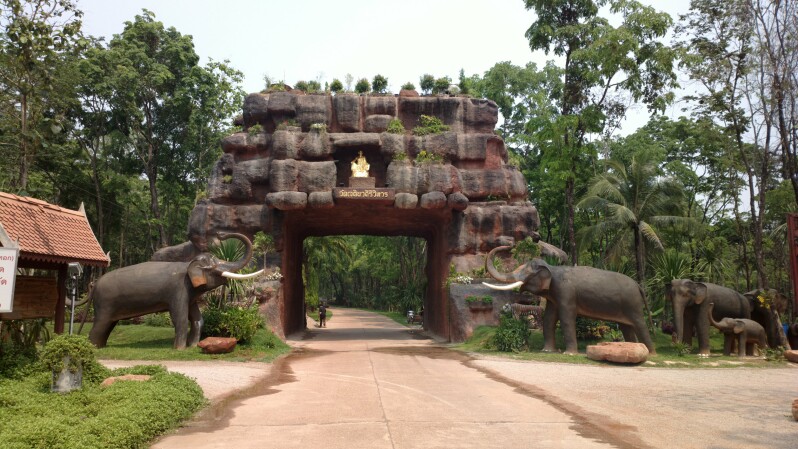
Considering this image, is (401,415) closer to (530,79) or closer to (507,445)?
(507,445)

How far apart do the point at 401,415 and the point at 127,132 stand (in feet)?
95.4

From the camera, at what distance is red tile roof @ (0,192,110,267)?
9.96m

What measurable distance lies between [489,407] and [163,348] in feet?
33.5

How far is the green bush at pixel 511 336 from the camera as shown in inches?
666

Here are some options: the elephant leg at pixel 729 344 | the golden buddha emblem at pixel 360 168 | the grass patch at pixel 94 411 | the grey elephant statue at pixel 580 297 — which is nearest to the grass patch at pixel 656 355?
the elephant leg at pixel 729 344

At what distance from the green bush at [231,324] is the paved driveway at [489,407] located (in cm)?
207

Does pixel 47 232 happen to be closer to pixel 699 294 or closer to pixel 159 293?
pixel 159 293

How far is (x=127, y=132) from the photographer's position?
31.7 metres

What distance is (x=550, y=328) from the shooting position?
655 inches

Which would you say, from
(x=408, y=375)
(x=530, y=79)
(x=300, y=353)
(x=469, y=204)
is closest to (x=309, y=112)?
(x=469, y=204)

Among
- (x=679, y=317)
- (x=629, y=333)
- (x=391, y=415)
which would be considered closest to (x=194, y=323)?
(x=391, y=415)

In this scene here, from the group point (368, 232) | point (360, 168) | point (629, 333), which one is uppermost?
point (360, 168)

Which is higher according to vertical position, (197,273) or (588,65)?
(588,65)

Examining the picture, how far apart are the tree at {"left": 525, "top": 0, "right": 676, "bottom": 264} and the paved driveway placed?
11257 mm
